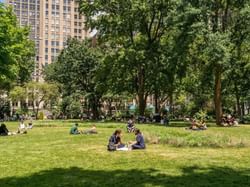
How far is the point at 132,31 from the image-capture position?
2021 inches

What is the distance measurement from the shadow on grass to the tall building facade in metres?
162

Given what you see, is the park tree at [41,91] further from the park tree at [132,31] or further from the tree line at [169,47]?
the park tree at [132,31]

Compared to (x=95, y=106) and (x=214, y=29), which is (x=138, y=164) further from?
(x=95, y=106)

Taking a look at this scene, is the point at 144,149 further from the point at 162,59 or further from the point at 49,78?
the point at 49,78

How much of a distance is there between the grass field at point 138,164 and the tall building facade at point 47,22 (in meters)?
156

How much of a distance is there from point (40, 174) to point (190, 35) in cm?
2829

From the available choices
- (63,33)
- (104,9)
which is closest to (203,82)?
(104,9)

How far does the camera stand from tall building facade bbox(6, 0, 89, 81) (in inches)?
6811

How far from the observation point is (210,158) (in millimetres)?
15711

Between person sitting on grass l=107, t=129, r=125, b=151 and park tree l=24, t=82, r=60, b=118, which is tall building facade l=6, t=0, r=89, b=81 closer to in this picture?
park tree l=24, t=82, r=60, b=118

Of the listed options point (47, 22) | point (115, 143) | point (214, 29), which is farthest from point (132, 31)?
point (47, 22)

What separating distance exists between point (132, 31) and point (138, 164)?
126ft

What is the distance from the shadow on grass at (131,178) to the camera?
433 inches

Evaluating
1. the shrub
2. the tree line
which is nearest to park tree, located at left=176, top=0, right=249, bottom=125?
the tree line
